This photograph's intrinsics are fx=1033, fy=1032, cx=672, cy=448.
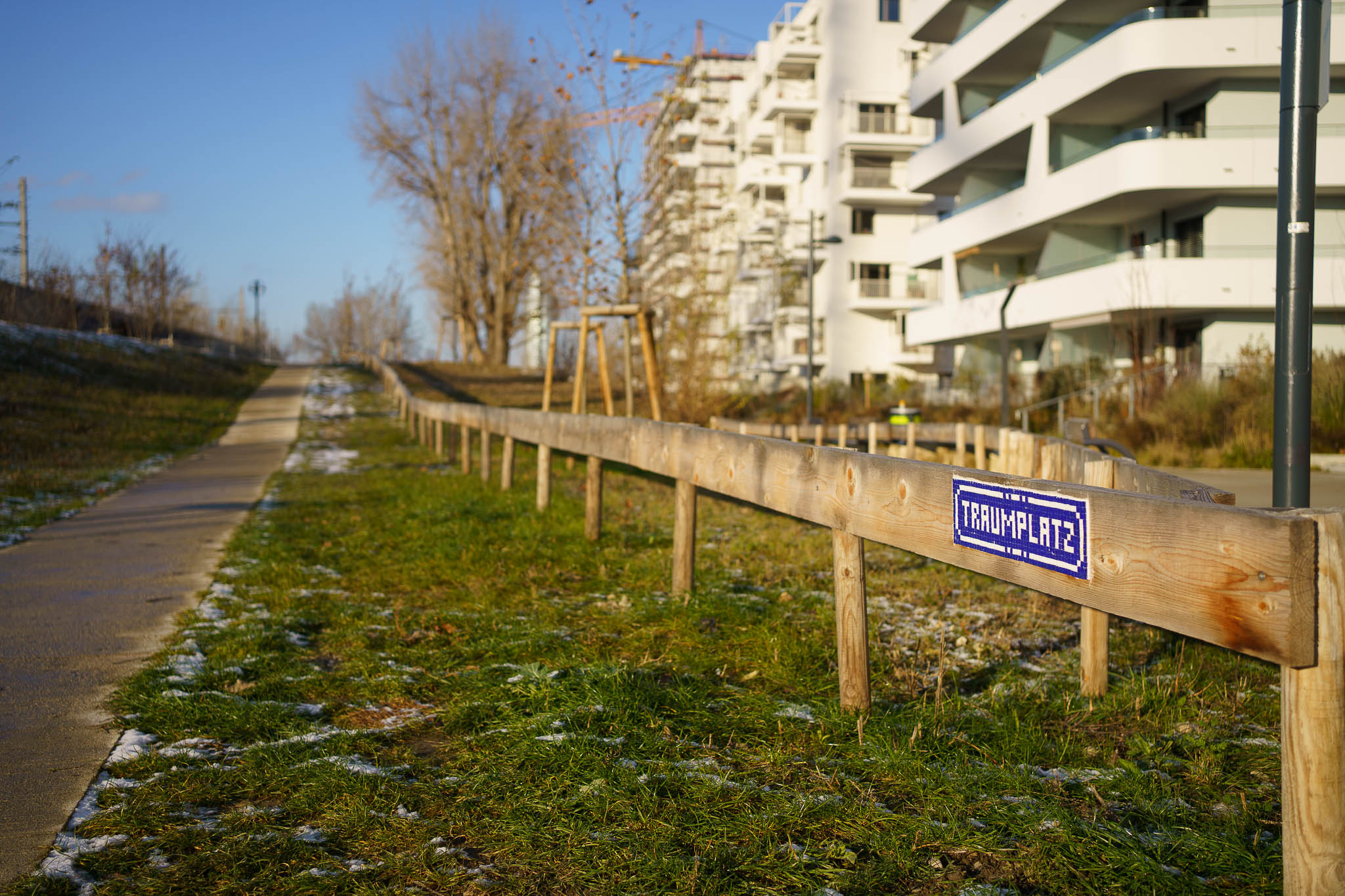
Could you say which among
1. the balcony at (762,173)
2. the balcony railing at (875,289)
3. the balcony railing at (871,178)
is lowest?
the balcony railing at (875,289)

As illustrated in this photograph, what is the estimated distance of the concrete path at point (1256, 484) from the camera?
1077cm

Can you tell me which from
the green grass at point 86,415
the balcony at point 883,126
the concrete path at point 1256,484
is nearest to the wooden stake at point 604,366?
the green grass at point 86,415

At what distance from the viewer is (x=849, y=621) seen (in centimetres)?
405

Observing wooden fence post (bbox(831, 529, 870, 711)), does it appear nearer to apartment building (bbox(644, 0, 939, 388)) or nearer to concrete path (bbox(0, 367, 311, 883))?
concrete path (bbox(0, 367, 311, 883))

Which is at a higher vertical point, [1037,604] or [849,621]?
[849,621]

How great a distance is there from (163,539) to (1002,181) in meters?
36.2

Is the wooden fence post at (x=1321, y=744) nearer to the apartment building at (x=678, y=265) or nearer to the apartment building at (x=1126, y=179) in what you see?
the apartment building at (x=678, y=265)

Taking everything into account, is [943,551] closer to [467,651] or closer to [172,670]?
[467,651]

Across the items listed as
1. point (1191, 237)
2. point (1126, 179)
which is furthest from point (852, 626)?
point (1191, 237)

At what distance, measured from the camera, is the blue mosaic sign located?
2.75 meters

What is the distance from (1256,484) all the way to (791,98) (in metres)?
45.7

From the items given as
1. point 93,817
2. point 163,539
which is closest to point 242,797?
point 93,817

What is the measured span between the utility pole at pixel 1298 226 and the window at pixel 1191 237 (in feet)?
76.9

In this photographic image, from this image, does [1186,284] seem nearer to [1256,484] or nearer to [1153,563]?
[1256,484]
